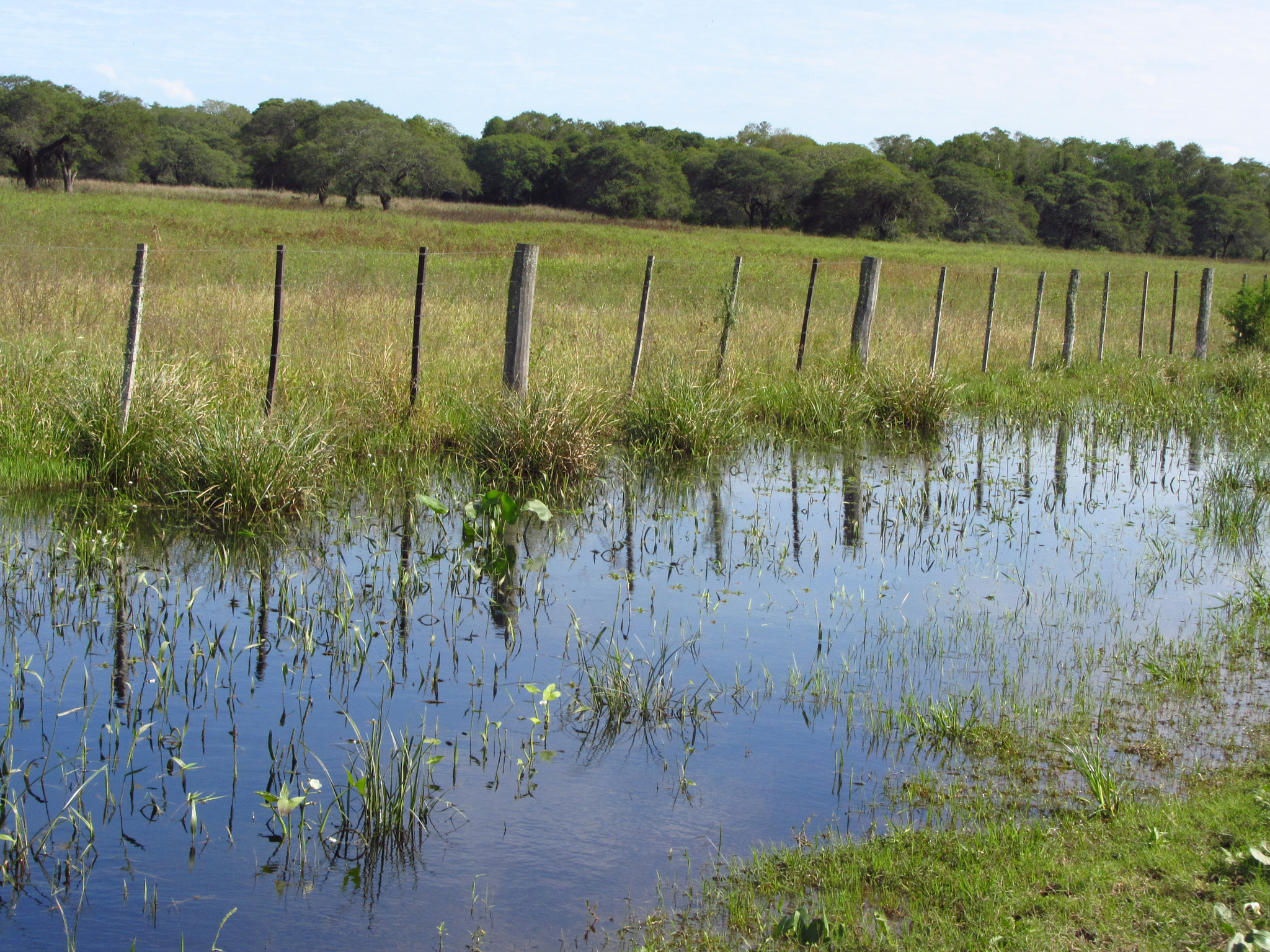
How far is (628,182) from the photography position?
77.4 m

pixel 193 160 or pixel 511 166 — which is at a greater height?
pixel 511 166

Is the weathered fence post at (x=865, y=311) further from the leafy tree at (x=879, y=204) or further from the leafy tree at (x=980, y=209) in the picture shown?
the leafy tree at (x=980, y=209)

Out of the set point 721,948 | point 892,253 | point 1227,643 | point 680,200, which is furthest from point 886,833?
point 680,200

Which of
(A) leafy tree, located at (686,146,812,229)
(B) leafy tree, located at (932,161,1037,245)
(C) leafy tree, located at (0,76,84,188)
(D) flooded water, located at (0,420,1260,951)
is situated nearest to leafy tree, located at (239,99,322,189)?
(C) leafy tree, located at (0,76,84,188)

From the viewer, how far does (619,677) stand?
489cm

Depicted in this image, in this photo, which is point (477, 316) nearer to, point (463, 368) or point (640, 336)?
point (463, 368)

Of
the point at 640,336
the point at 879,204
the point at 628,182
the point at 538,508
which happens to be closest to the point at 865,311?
the point at 640,336

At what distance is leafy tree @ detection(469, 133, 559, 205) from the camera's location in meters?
85.4

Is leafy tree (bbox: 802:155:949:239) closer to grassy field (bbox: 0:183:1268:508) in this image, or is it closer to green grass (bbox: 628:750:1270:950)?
grassy field (bbox: 0:183:1268:508)

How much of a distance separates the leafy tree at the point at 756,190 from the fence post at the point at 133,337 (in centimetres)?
7682

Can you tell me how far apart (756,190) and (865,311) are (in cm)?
7195

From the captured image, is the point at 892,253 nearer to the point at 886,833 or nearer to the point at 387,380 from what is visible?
the point at 387,380

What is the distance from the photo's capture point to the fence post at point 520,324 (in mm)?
9648

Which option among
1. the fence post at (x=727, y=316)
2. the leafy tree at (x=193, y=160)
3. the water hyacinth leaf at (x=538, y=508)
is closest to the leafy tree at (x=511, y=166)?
the leafy tree at (x=193, y=160)
